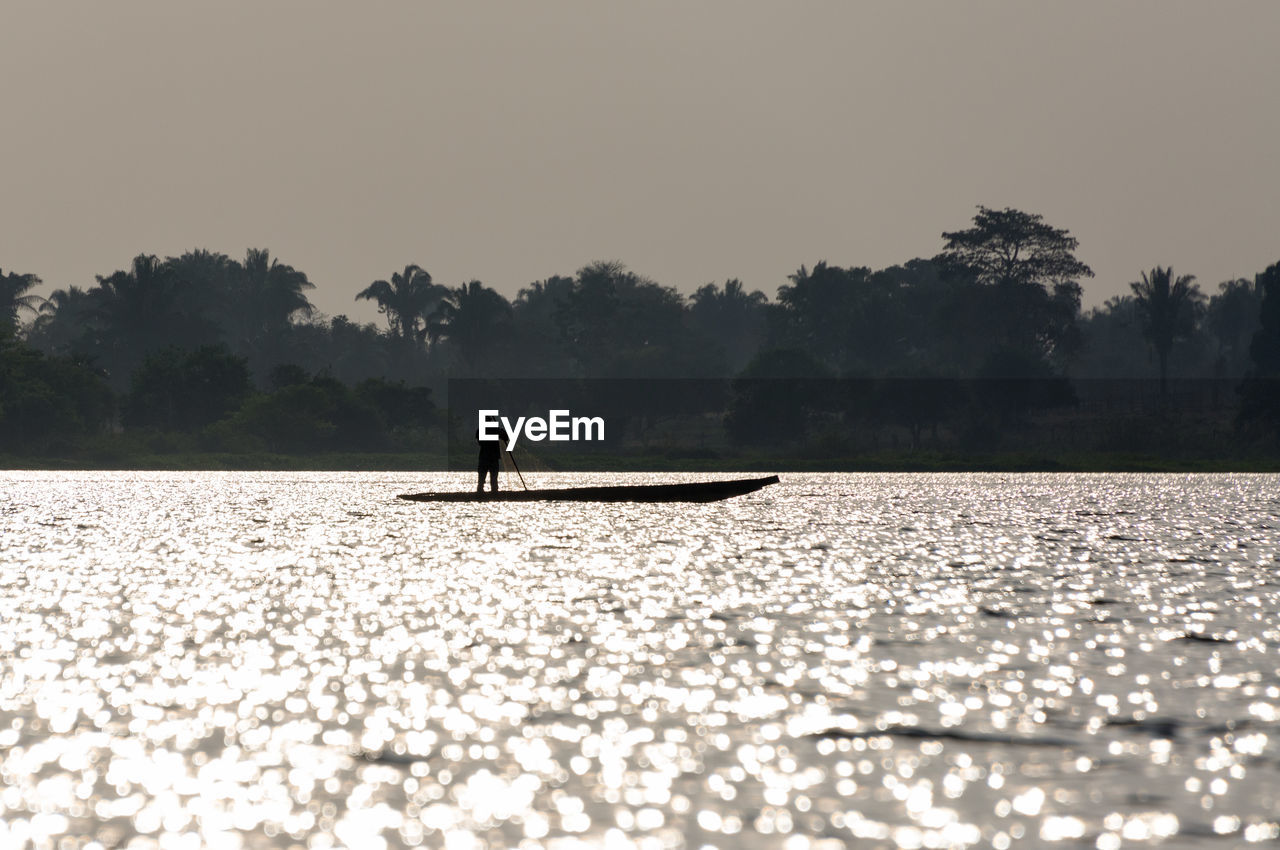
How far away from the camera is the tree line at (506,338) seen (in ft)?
385

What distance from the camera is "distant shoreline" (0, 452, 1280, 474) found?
4483 inches

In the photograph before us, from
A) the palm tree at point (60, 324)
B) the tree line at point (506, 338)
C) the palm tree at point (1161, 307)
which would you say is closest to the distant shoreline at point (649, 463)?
the tree line at point (506, 338)

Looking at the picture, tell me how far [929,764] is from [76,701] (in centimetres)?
788

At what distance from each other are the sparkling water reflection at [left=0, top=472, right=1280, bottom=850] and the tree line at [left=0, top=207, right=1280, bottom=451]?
88.3 meters

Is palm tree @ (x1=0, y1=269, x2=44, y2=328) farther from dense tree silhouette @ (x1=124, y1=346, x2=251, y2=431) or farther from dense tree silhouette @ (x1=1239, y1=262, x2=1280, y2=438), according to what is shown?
dense tree silhouette @ (x1=1239, y1=262, x2=1280, y2=438)

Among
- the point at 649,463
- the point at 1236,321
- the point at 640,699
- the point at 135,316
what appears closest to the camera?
the point at 640,699

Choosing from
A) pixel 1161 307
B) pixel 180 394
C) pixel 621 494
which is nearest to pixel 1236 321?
pixel 1161 307

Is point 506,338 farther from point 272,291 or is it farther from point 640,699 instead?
point 640,699

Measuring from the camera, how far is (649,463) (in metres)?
→ 117

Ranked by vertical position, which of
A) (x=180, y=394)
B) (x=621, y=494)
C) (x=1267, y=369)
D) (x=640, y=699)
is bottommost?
(x=640, y=699)

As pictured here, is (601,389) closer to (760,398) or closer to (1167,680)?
(760,398)

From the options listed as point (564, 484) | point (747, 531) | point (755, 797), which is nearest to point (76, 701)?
point (755, 797)

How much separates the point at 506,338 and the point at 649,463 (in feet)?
169

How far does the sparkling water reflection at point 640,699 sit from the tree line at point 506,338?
290ft
